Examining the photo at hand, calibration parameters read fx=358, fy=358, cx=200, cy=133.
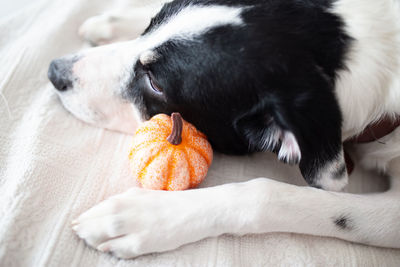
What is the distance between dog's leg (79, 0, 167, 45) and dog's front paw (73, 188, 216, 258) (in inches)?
41.1

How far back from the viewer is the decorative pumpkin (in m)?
1.23

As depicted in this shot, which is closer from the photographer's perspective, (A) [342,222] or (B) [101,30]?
(A) [342,222]

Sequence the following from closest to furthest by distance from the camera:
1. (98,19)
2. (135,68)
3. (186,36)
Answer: (186,36) < (135,68) < (98,19)

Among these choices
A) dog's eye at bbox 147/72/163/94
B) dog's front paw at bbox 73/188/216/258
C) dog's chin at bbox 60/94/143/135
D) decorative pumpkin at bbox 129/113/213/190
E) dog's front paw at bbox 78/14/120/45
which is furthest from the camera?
dog's front paw at bbox 78/14/120/45

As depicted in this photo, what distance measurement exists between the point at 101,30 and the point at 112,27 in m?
0.06

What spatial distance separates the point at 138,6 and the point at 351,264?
179 centimetres

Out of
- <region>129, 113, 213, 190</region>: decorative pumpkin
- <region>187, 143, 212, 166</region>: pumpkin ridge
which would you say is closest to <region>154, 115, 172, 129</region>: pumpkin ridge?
<region>129, 113, 213, 190</region>: decorative pumpkin

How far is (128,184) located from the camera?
1.34 m

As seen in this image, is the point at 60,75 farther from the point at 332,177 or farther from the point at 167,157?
the point at 332,177

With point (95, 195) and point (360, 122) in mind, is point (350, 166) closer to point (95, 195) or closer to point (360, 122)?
point (360, 122)

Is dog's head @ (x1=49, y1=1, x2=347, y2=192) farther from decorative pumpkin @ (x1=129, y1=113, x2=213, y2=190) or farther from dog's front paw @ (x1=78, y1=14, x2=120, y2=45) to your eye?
dog's front paw @ (x1=78, y1=14, x2=120, y2=45)

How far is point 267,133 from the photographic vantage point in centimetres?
135

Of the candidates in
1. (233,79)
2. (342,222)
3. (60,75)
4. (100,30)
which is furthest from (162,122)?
(100,30)

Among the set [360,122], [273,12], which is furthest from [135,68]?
[360,122]
